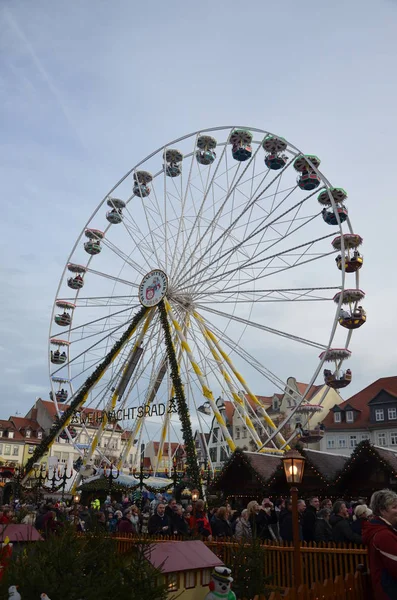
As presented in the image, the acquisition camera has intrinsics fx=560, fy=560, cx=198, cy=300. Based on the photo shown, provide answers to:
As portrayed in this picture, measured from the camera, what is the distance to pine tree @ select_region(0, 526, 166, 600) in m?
4.29

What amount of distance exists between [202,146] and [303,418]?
35.2 m

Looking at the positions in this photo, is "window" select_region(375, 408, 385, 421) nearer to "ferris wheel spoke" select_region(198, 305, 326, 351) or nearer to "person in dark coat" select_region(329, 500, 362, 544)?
"ferris wheel spoke" select_region(198, 305, 326, 351)

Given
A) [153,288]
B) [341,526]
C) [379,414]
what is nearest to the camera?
[341,526]

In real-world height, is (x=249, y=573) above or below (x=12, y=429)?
below

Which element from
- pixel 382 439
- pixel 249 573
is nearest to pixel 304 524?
pixel 249 573

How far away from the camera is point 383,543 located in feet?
14.5

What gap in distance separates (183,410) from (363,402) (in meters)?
30.6

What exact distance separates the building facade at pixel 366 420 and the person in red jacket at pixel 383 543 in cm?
4336

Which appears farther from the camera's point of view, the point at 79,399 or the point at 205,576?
the point at 79,399

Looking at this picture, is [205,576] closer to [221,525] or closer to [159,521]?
[221,525]

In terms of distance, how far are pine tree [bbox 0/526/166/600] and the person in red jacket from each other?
5.71 feet

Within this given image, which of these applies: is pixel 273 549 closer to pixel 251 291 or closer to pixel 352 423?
pixel 251 291

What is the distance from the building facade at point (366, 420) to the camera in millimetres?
46062

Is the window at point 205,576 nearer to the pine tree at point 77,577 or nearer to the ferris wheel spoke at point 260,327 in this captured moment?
the pine tree at point 77,577
